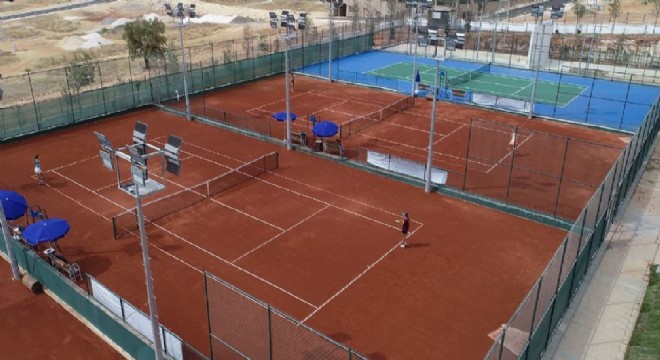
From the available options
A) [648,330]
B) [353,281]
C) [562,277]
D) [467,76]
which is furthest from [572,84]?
A: [353,281]

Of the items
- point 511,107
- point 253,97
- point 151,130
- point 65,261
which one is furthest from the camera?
point 253,97

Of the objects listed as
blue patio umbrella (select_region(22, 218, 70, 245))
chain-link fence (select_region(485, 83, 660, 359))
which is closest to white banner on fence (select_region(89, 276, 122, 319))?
blue patio umbrella (select_region(22, 218, 70, 245))

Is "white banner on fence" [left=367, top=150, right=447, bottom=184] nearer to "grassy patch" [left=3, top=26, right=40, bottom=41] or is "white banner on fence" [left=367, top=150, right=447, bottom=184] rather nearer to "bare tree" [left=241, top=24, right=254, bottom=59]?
"bare tree" [left=241, top=24, right=254, bottom=59]

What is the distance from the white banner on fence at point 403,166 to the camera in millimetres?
28091

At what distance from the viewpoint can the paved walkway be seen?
1739 centimetres

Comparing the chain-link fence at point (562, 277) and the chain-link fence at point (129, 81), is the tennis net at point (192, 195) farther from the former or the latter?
the chain-link fence at point (562, 277)

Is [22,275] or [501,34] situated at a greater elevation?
[501,34]

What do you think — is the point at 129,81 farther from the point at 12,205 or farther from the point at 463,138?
the point at 463,138

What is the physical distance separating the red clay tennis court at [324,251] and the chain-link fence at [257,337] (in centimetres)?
122

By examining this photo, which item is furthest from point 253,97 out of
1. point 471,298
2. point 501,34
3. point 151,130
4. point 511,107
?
point 501,34

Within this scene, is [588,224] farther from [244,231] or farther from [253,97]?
[253,97]

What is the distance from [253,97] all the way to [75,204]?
67.0ft

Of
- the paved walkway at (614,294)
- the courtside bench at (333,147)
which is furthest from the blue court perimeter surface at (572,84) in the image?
the courtside bench at (333,147)

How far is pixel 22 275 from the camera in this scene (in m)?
20.9
